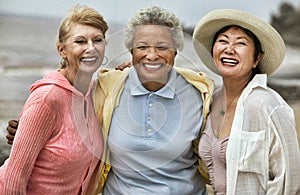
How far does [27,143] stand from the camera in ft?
6.40

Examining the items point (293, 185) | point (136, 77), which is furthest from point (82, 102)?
point (293, 185)

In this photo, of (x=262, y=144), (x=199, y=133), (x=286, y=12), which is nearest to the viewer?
(x=262, y=144)

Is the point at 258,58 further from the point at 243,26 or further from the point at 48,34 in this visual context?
the point at 48,34

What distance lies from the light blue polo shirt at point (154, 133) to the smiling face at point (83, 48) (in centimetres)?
14

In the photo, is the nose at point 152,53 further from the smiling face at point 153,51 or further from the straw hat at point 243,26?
the straw hat at point 243,26

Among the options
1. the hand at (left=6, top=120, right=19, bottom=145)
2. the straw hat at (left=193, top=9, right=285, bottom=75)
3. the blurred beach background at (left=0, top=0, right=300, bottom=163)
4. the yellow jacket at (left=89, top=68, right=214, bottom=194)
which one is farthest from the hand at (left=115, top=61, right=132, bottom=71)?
the blurred beach background at (left=0, top=0, right=300, bottom=163)

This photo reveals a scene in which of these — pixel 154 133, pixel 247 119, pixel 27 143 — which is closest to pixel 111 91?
pixel 154 133

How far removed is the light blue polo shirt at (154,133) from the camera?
206cm

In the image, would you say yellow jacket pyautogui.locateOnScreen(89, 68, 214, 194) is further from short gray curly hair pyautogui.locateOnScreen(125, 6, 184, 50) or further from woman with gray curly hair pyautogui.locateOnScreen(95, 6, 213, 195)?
short gray curly hair pyautogui.locateOnScreen(125, 6, 184, 50)

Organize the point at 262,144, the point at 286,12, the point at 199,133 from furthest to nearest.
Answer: the point at 286,12 → the point at 199,133 → the point at 262,144

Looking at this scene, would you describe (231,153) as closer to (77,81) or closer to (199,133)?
(199,133)

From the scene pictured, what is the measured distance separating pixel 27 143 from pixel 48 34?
1274mm

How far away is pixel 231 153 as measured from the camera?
6.48 feet

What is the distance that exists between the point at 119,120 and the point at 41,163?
30cm
